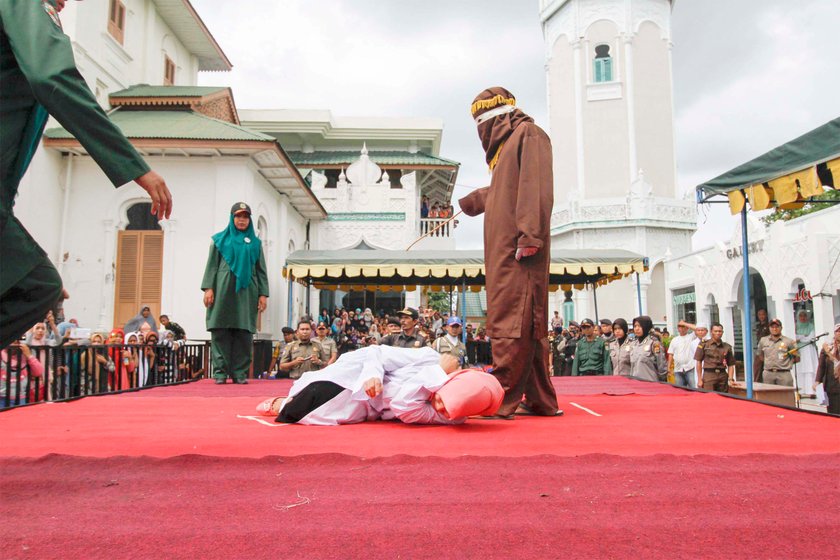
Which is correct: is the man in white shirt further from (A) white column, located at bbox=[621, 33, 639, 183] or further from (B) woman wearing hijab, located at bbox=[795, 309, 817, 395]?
(A) white column, located at bbox=[621, 33, 639, 183]

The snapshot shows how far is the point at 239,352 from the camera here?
6859 mm

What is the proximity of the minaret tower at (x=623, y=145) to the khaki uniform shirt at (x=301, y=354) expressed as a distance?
1927cm

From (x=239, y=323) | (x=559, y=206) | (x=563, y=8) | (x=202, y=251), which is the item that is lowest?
(x=239, y=323)

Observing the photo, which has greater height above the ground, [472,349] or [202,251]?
[202,251]

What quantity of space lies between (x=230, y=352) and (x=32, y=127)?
4.93 metres

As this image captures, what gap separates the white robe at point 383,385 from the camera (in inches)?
129

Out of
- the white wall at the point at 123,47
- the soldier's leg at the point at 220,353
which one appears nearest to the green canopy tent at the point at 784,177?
Answer: the soldier's leg at the point at 220,353

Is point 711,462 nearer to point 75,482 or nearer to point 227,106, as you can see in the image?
point 75,482

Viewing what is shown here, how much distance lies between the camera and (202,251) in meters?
12.9

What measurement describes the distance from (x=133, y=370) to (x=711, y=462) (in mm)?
6560

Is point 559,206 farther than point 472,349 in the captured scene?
Yes

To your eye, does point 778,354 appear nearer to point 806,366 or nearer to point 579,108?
point 806,366

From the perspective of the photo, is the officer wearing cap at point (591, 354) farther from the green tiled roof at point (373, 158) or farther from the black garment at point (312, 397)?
the green tiled roof at point (373, 158)

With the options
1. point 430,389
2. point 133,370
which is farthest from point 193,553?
point 133,370
